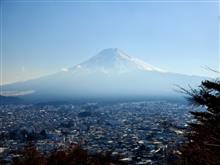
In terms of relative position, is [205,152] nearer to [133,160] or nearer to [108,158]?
[108,158]

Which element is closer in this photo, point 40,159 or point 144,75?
point 40,159

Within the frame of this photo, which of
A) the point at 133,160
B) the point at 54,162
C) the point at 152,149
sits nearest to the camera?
the point at 54,162

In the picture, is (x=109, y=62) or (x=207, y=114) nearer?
(x=207, y=114)

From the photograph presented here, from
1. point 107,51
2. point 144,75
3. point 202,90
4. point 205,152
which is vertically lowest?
point 205,152

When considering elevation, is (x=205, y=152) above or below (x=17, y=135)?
above

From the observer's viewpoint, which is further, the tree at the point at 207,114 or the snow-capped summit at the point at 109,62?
the snow-capped summit at the point at 109,62

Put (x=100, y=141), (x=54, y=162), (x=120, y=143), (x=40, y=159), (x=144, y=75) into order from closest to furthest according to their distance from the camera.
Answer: (x=40, y=159)
(x=54, y=162)
(x=120, y=143)
(x=100, y=141)
(x=144, y=75)

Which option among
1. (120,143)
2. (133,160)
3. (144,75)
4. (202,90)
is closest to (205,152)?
(202,90)

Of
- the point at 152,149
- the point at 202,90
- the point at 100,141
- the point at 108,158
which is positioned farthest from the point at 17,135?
the point at 202,90

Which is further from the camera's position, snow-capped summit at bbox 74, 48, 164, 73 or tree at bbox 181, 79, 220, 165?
snow-capped summit at bbox 74, 48, 164, 73
